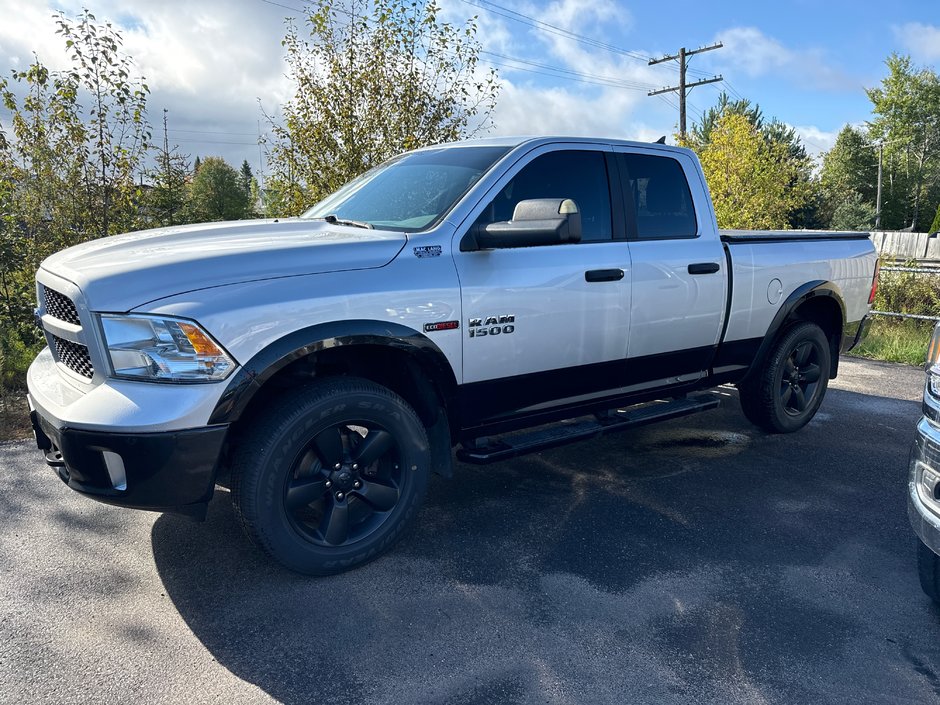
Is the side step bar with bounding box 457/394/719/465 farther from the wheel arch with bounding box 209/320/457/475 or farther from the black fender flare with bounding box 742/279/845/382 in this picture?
the black fender flare with bounding box 742/279/845/382

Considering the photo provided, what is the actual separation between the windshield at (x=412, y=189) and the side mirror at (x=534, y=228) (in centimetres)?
31

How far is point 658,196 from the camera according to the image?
14.4 ft

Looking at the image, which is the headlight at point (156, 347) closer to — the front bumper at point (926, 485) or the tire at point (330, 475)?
the tire at point (330, 475)

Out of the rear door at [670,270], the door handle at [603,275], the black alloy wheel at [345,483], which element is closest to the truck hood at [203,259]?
the black alloy wheel at [345,483]

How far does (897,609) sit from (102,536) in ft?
12.5

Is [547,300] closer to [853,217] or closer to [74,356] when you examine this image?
[74,356]

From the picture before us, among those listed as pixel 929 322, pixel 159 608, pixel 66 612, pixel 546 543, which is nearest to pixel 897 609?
pixel 546 543

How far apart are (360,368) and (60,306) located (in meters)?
1.35

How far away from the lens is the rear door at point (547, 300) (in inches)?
136

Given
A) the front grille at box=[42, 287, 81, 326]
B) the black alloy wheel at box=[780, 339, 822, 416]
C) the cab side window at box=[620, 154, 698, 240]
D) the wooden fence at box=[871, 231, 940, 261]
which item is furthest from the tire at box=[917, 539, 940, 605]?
the wooden fence at box=[871, 231, 940, 261]

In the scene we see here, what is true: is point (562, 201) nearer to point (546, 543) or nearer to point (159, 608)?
point (546, 543)

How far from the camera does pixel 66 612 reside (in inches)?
116

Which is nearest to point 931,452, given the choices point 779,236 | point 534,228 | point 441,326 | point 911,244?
point 534,228

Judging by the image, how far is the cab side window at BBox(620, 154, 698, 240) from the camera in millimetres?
4250
